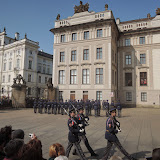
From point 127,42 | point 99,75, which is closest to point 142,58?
point 127,42

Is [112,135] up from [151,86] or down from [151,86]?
down

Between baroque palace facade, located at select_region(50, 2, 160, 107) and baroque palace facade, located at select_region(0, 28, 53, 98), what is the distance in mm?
17603

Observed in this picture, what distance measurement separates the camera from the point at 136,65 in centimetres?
3036

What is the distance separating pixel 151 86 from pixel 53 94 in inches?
763

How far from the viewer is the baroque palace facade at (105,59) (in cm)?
2692

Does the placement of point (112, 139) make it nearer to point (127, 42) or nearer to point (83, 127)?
point (83, 127)

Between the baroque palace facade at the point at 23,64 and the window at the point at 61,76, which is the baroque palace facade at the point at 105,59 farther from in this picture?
the baroque palace facade at the point at 23,64

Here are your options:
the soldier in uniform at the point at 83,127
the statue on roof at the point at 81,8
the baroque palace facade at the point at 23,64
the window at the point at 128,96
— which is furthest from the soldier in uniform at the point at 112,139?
the baroque palace facade at the point at 23,64

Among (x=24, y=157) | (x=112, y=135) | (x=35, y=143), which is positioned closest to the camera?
(x=24, y=157)

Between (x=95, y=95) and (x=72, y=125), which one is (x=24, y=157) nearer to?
(x=72, y=125)

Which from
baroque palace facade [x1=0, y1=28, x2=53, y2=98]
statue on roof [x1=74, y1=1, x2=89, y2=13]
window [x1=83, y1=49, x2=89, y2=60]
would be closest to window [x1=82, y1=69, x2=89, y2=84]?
window [x1=83, y1=49, x2=89, y2=60]

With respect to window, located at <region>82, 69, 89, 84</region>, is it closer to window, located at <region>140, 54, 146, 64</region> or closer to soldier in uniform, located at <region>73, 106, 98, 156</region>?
window, located at <region>140, 54, 146, 64</region>

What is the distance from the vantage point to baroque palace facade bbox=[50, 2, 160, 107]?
2692cm

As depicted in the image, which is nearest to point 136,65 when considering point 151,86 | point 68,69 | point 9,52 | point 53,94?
point 151,86
